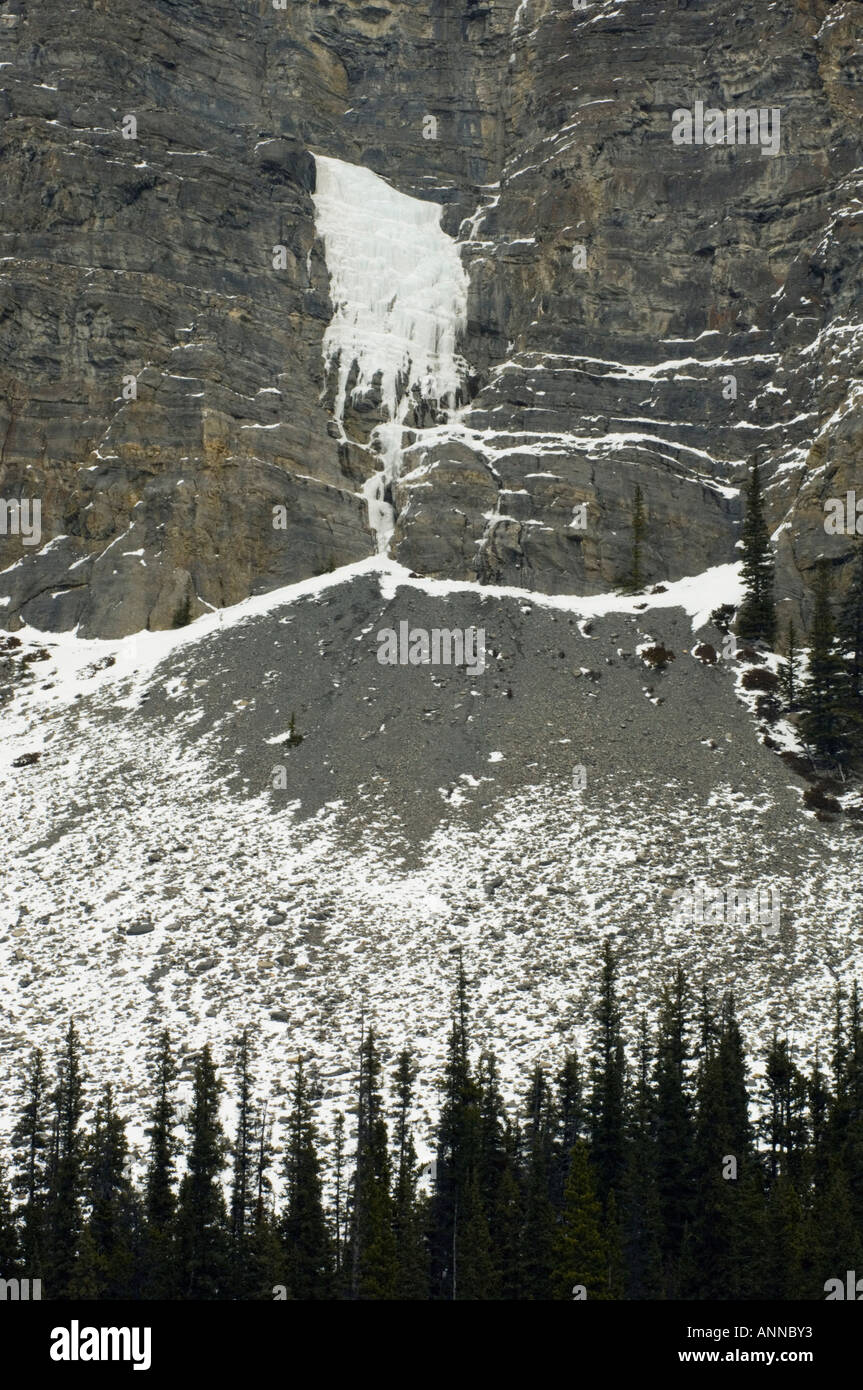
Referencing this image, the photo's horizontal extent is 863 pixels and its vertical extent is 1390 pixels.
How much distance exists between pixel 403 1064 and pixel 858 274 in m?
61.4

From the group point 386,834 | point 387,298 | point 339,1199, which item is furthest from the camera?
point 387,298

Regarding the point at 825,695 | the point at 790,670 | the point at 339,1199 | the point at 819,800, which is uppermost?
the point at 790,670

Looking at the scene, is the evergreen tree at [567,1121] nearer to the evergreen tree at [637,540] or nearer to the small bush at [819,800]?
the small bush at [819,800]

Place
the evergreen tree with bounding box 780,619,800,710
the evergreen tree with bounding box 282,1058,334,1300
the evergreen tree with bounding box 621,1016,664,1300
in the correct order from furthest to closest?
the evergreen tree with bounding box 780,619,800,710
the evergreen tree with bounding box 621,1016,664,1300
the evergreen tree with bounding box 282,1058,334,1300

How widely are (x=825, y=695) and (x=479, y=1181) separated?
34.4 m

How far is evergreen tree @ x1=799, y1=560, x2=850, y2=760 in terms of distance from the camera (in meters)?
66.5

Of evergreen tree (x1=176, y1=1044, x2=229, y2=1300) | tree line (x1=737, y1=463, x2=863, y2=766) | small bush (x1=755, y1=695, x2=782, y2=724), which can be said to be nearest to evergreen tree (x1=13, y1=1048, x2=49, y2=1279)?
evergreen tree (x1=176, y1=1044, x2=229, y2=1300)

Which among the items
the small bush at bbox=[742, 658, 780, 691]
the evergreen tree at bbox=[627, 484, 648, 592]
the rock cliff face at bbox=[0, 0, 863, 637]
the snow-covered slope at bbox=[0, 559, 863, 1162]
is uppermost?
the rock cliff face at bbox=[0, 0, 863, 637]

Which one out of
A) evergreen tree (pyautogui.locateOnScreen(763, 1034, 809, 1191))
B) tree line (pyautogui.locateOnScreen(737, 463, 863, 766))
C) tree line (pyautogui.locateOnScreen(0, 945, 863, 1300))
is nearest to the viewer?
tree line (pyautogui.locateOnScreen(0, 945, 863, 1300))

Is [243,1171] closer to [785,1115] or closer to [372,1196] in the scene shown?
[372,1196]

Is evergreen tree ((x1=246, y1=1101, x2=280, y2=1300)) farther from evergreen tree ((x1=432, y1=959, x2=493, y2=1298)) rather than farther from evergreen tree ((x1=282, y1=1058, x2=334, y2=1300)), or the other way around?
evergreen tree ((x1=432, y1=959, x2=493, y2=1298))

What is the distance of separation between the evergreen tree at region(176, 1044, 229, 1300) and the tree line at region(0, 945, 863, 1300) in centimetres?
7

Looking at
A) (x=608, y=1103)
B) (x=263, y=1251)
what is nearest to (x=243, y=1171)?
(x=263, y=1251)

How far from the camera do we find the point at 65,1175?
39.2 metres
